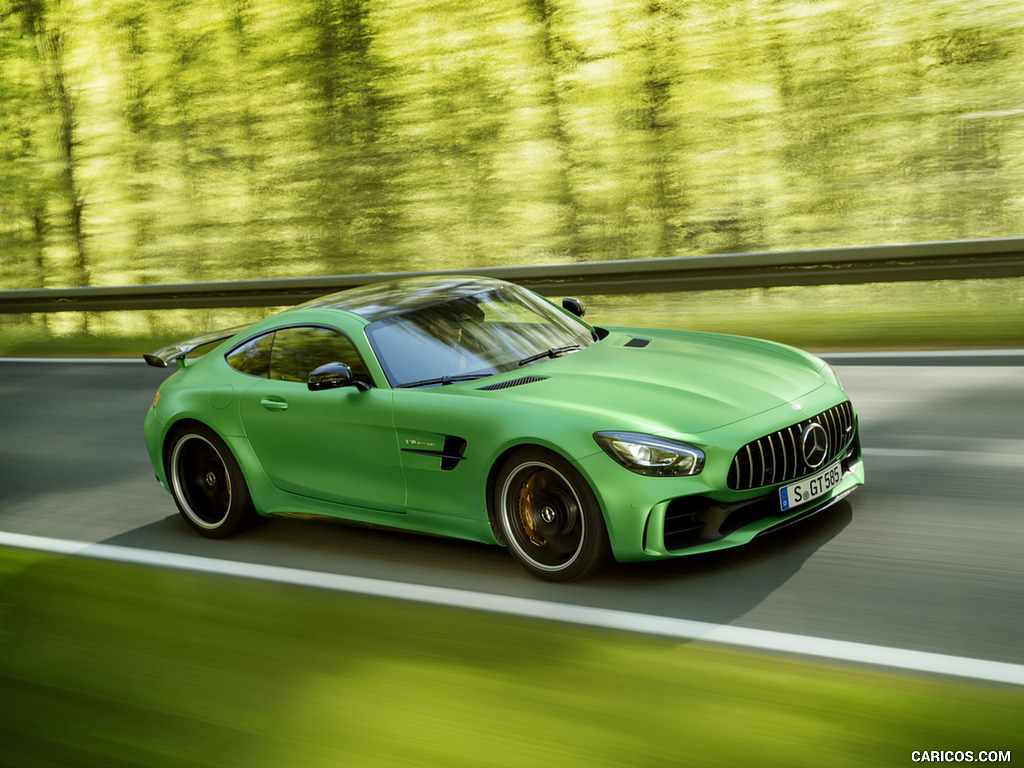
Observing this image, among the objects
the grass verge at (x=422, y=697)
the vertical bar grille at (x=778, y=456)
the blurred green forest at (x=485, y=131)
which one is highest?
the blurred green forest at (x=485, y=131)

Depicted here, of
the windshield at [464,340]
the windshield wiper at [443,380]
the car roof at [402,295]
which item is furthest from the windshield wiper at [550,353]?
the car roof at [402,295]

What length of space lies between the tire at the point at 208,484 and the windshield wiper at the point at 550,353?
5.67 feet

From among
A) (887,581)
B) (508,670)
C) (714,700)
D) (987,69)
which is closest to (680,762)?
(714,700)

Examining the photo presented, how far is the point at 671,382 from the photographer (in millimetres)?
5043

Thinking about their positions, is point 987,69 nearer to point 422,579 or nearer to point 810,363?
point 810,363

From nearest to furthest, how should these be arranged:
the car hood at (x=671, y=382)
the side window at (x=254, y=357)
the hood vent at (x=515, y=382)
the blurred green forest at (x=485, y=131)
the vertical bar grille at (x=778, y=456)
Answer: the vertical bar grille at (x=778, y=456), the car hood at (x=671, y=382), the hood vent at (x=515, y=382), the side window at (x=254, y=357), the blurred green forest at (x=485, y=131)

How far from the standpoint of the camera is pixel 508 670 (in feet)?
13.5

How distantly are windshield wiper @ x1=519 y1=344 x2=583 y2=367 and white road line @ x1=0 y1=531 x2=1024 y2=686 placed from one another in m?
1.21

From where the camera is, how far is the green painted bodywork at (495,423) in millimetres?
4566

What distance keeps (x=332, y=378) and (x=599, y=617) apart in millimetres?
1766

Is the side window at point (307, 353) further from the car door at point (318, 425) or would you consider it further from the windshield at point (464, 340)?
the windshield at point (464, 340)

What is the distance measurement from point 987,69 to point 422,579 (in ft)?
45.6

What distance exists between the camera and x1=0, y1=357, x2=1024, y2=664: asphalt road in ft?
14.1

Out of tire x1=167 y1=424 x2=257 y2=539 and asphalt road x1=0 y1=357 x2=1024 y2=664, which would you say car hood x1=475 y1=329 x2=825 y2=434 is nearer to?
asphalt road x1=0 y1=357 x2=1024 y2=664
